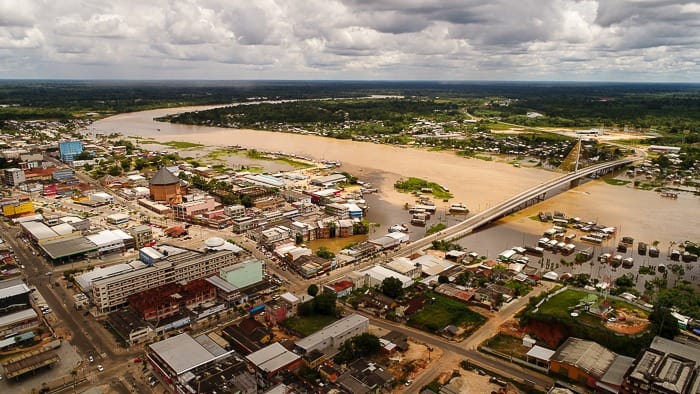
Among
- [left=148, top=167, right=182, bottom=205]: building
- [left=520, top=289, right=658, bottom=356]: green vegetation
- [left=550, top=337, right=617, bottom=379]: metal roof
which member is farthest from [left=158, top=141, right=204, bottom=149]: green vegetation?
[left=550, top=337, right=617, bottom=379]: metal roof

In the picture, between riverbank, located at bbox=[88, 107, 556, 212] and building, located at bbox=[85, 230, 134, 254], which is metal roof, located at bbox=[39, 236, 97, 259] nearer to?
building, located at bbox=[85, 230, 134, 254]

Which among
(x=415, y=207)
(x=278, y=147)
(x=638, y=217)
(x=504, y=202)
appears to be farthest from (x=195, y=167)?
(x=638, y=217)

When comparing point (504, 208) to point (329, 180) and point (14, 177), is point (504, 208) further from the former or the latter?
point (14, 177)

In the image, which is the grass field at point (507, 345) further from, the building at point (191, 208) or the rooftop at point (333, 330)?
the building at point (191, 208)

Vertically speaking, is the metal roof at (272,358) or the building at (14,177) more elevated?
the building at (14,177)

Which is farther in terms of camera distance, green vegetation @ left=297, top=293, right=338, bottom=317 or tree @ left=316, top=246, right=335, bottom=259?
tree @ left=316, top=246, right=335, bottom=259

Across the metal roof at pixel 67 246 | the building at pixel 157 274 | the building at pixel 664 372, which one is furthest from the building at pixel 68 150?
the building at pixel 664 372
